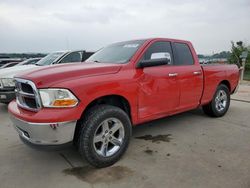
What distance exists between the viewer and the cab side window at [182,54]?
15.0 ft

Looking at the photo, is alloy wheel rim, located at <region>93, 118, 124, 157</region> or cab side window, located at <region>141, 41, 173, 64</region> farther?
cab side window, located at <region>141, 41, 173, 64</region>

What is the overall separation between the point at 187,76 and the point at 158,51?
30.8 inches

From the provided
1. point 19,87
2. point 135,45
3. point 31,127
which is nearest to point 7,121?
point 19,87

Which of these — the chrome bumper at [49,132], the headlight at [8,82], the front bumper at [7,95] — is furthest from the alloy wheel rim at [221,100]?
the headlight at [8,82]

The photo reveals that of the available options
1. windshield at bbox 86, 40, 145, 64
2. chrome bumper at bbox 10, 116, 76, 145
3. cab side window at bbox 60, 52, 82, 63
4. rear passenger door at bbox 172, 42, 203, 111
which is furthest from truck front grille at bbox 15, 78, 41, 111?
cab side window at bbox 60, 52, 82, 63

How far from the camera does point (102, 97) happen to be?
3318 mm

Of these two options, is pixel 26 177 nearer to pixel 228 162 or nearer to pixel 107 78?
pixel 107 78

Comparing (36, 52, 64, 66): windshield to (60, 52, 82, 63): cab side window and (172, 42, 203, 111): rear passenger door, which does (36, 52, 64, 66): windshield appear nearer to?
(60, 52, 82, 63): cab side window

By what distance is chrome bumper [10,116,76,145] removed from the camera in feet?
9.20

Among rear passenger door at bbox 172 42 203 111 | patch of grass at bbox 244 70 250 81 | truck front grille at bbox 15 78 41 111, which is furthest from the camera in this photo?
patch of grass at bbox 244 70 250 81

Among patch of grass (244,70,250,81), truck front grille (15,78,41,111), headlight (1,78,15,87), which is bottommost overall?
patch of grass (244,70,250,81)

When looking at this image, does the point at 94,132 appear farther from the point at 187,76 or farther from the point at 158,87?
the point at 187,76

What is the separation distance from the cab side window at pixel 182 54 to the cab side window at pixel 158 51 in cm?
16

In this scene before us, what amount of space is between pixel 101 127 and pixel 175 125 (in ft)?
7.56
